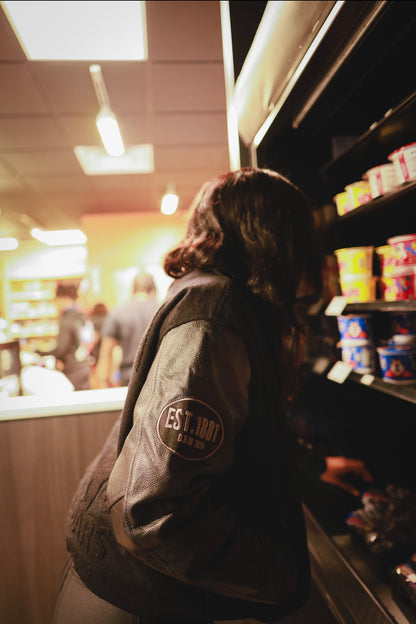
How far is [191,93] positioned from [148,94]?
359 mm

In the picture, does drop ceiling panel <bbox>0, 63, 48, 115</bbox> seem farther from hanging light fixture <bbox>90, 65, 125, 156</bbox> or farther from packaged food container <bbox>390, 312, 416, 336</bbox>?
packaged food container <bbox>390, 312, 416, 336</bbox>

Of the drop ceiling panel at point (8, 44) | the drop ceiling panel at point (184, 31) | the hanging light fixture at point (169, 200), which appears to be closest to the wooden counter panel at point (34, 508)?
the drop ceiling panel at point (8, 44)

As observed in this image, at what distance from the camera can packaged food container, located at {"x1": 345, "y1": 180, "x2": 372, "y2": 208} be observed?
1.27 metres

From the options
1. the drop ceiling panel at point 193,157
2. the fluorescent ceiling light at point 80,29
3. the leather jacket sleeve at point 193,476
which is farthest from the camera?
the drop ceiling panel at point 193,157

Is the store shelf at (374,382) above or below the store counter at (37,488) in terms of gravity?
above

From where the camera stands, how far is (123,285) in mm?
6438

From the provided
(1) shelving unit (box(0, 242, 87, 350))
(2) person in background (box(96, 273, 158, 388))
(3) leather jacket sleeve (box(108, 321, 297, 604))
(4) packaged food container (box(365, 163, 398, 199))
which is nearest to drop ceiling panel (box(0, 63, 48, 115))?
(2) person in background (box(96, 273, 158, 388))

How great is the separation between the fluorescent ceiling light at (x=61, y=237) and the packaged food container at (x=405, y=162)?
7151 millimetres

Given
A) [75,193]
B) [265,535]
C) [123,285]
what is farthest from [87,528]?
[123,285]

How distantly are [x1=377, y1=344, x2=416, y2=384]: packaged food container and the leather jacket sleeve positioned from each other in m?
0.67

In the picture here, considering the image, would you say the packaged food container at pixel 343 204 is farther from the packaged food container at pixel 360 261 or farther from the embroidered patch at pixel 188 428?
the embroidered patch at pixel 188 428

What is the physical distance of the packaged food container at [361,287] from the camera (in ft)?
4.23

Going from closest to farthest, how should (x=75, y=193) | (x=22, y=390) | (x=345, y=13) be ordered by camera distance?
(x=345, y=13)
(x=22, y=390)
(x=75, y=193)

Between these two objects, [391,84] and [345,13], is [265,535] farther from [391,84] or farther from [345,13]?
[391,84]
